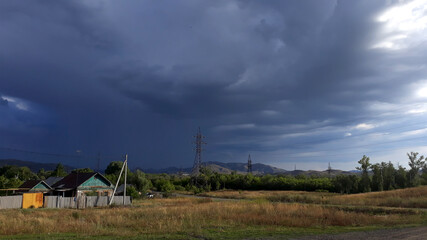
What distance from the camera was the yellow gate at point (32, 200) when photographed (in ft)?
134

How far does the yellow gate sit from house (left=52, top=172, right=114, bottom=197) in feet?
23.6

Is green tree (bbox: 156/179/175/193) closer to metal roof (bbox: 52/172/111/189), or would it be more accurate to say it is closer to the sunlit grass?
metal roof (bbox: 52/172/111/189)

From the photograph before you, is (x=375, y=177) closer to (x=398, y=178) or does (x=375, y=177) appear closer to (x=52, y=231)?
(x=398, y=178)

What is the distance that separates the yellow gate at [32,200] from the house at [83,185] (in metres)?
7.19

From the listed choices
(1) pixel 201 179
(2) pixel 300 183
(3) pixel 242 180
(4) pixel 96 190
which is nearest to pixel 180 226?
(4) pixel 96 190

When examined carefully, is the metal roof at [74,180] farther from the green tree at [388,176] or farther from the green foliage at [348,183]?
the green tree at [388,176]

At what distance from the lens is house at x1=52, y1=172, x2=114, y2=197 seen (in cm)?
5044

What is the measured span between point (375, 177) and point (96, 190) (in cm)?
6528

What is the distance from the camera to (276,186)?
351ft

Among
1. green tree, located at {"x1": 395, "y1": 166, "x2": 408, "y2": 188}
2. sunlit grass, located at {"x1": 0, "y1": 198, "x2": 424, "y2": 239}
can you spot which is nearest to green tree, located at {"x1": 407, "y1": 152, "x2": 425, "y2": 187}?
green tree, located at {"x1": 395, "y1": 166, "x2": 408, "y2": 188}

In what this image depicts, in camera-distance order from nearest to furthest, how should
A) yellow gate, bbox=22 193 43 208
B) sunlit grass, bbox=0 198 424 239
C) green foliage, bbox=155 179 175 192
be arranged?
sunlit grass, bbox=0 198 424 239 → yellow gate, bbox=22 193 43 208 → green foliage, bbox=155 179 175 192

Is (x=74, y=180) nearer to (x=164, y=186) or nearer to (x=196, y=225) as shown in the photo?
(x=196, y=225)

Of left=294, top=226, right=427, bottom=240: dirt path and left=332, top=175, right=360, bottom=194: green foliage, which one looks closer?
left=294, top=226, right=427, bottom=240: dirt path

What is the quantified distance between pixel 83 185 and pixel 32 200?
31.2 feet
